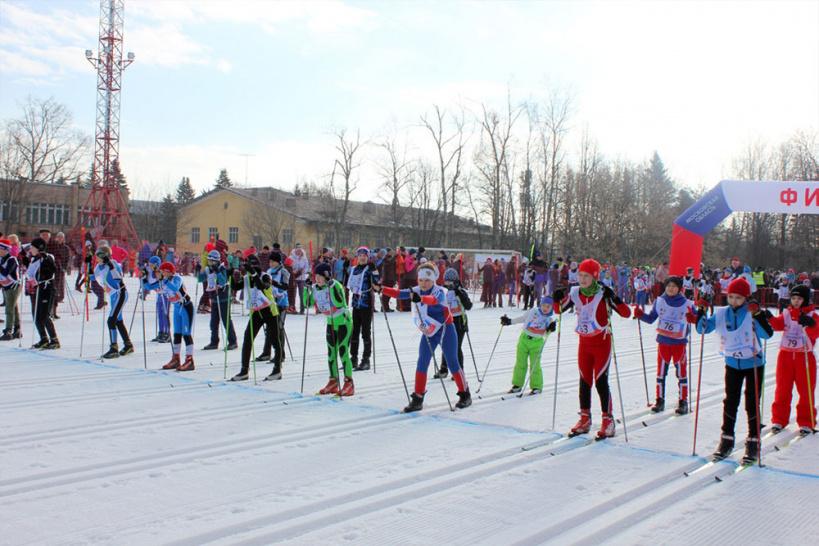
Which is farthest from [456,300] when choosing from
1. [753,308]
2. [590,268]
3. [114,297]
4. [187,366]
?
[114,297]

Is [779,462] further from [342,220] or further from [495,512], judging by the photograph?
[342,220]

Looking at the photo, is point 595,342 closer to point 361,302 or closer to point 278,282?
point 361,302

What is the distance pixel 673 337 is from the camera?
736cm

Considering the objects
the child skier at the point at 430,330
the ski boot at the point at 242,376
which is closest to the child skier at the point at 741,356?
the child skier at the point at 430,330

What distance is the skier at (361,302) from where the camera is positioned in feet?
31.9

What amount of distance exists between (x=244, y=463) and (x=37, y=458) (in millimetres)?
1672

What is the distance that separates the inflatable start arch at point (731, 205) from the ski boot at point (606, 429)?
15213 mm

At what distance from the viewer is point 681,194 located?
2734 inches

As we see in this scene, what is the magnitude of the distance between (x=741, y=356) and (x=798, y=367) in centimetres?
153

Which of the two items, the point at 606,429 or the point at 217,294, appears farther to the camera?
the point at 217,294

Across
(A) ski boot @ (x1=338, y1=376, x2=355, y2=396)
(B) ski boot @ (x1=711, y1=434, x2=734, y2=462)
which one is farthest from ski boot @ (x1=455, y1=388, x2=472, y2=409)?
(B) ski boot @ (x1=711, y1=434, x2=734, y2=462)

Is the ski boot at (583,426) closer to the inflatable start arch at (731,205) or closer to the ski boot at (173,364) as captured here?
the ski boot at (173,364)

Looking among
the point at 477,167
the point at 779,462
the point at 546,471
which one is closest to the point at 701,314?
the point at 779,462

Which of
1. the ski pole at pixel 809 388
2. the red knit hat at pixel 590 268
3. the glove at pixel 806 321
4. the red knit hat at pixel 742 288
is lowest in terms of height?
the ski pole at pixel 809 388
